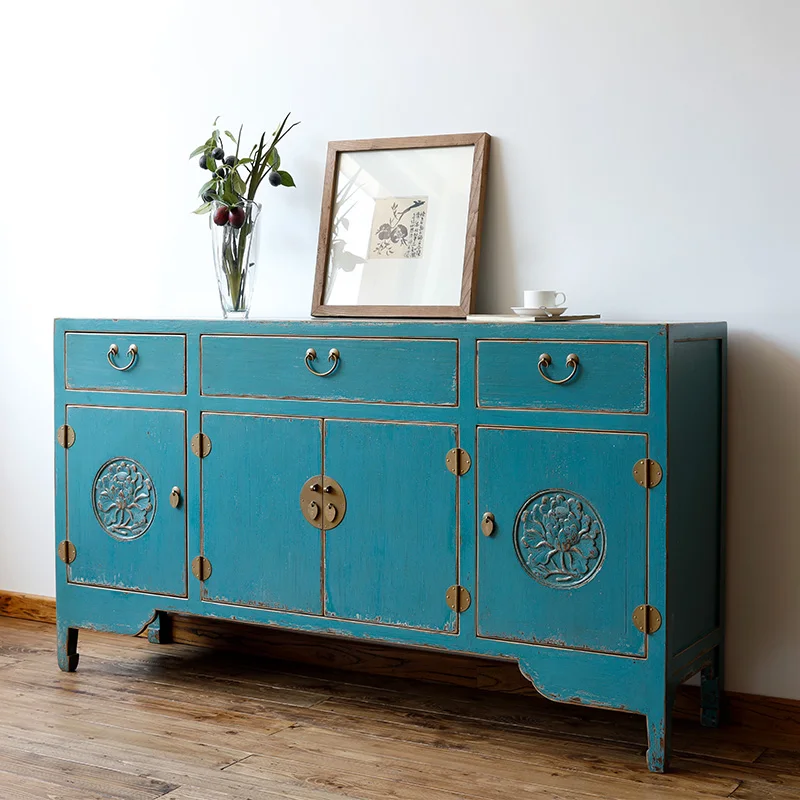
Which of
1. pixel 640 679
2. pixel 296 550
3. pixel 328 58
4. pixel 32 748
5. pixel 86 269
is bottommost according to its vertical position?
pixel 32 748

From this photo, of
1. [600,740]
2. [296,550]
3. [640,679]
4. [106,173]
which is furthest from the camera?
[106,173]

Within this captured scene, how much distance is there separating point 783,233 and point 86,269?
79.7 inches

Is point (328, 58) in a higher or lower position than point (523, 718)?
higher

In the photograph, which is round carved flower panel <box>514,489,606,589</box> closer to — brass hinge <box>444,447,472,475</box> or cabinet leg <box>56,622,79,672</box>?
brass hinge <box>444,447,472,475</box>

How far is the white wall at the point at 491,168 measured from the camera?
260 cm

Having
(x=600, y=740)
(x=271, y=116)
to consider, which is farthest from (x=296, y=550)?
(x=271, y=116)

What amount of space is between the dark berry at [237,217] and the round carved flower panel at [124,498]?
661 millimetres

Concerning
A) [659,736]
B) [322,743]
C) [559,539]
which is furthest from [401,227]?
[659,736]

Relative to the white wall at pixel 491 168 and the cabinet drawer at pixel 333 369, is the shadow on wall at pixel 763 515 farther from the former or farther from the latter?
the cabinet drawer at pixel 333 369

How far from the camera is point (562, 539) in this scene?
95.7 inches

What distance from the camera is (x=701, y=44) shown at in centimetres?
262

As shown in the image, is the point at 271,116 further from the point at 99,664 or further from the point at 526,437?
the point at 99,664

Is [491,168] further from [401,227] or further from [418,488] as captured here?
[418,488]

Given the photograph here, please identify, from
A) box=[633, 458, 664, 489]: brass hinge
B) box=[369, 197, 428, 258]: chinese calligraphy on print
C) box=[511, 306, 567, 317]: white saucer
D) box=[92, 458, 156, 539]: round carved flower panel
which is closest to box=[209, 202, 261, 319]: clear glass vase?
box=[369, 197, 428, 258]: chinese calligraphy on print
